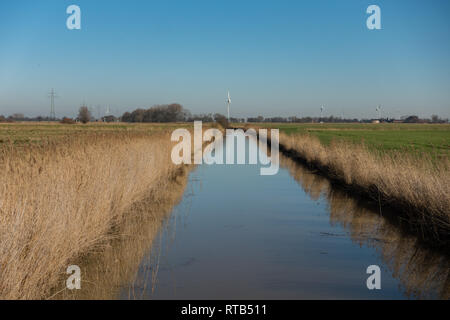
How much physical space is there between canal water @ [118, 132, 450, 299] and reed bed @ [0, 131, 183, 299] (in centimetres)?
100

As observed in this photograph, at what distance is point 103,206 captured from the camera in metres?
7.78

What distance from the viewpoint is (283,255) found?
7.40 m

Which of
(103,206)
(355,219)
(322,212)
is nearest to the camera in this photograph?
(103,206)

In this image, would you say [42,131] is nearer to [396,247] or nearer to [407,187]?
[407,187]

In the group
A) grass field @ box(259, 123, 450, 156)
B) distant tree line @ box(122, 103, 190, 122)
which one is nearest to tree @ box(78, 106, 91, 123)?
distant tree line @ box(122, 103, 190, 122)

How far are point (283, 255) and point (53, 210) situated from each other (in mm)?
3860

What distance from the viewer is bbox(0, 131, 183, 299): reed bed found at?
15.2 feet

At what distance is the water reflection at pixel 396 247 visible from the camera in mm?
5910

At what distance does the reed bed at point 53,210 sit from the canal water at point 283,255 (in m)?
1.00

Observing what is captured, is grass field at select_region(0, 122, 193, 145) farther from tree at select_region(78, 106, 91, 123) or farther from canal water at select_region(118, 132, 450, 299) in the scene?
tree at select_region(78, 106, 91, 123)

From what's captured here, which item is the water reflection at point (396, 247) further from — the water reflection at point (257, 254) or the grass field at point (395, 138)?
the grass field at point (395, 138)
